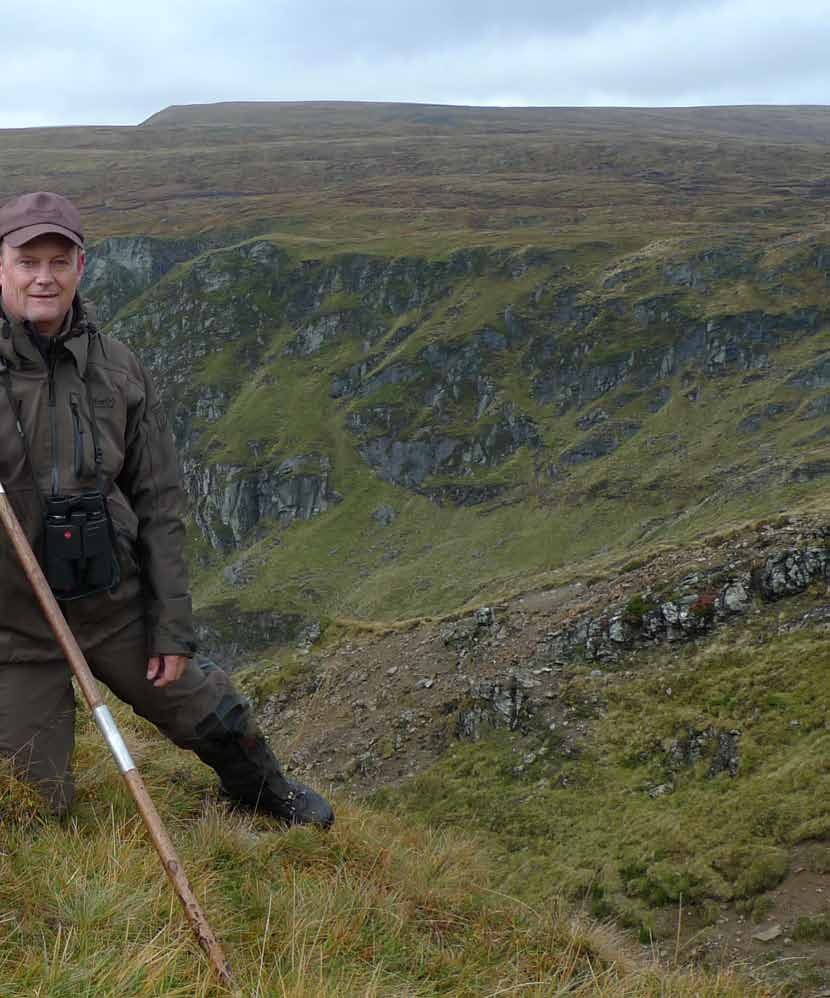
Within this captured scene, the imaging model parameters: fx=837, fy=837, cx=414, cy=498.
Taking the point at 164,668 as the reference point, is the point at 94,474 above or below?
above

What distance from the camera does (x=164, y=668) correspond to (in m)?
4.77

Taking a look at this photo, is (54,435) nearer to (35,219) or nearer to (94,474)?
(94,474)

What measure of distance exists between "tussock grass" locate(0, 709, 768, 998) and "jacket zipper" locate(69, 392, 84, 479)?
5.41 feet

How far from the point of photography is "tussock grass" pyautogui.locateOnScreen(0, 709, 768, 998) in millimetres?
3156

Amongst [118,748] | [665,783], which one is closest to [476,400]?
Result: [665,783]

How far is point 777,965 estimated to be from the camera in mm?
8562

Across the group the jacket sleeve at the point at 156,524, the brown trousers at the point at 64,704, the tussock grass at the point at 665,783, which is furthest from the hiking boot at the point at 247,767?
the tussock grass at the point at 665,783

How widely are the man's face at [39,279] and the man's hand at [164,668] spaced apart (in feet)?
6.16

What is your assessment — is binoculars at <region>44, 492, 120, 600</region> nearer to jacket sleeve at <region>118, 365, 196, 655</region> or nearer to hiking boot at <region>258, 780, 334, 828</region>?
jacket sleeve at <region>118, 365, 196, 655</region>

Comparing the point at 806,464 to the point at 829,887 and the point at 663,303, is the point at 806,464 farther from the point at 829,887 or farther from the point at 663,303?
the point at 829,887

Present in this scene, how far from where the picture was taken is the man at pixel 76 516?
4.30m

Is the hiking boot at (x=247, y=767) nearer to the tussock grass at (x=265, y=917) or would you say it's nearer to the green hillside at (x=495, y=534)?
the tussock grass at (x=265, y=917)

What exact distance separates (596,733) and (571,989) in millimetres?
13694

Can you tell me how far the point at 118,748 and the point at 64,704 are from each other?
1.09 m
